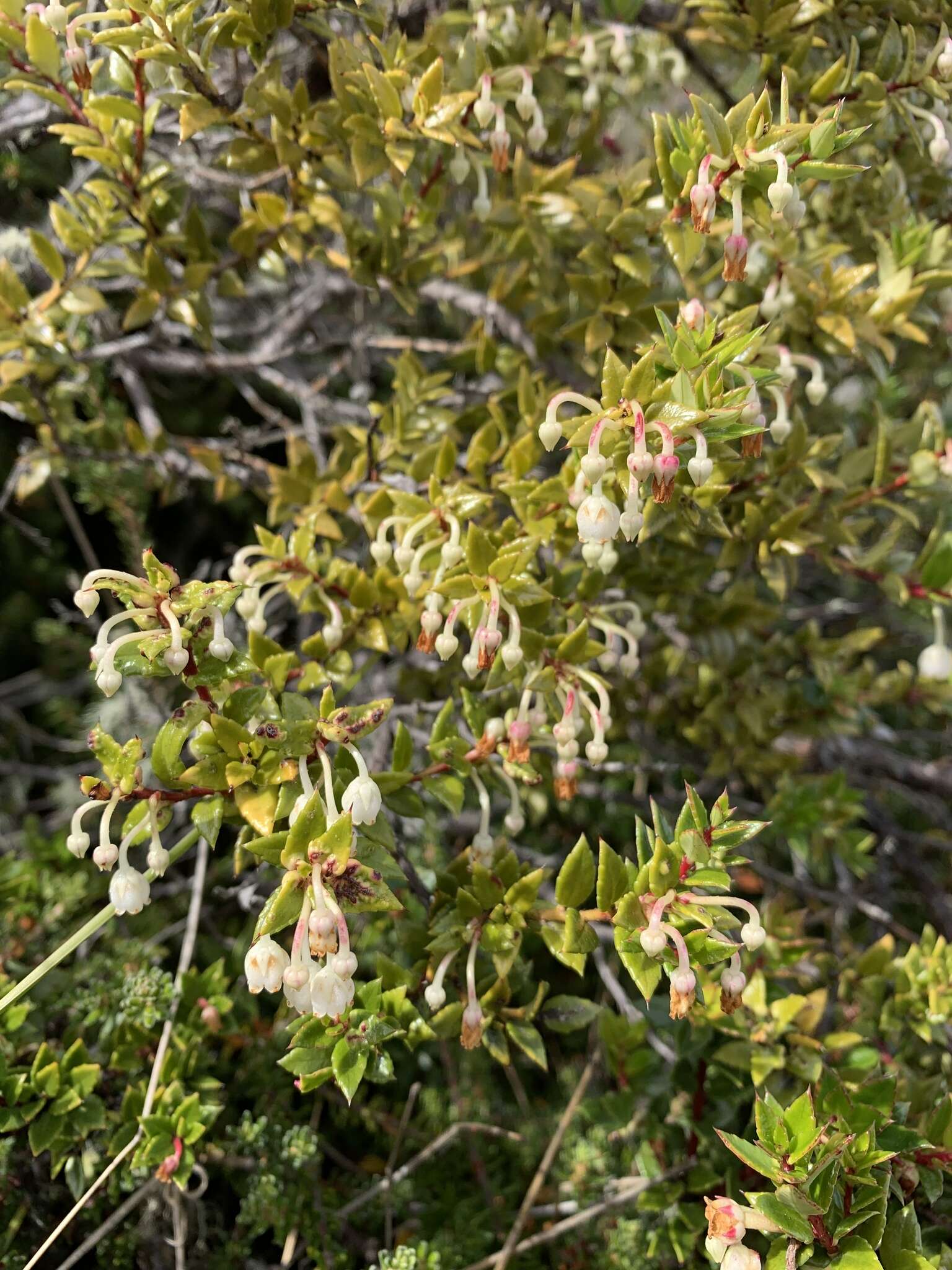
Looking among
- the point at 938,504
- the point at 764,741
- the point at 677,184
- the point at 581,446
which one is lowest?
the point at 764,741

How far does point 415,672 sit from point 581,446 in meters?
0.55

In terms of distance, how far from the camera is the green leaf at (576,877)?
937mm

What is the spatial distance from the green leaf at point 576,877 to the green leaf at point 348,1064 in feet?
0.80

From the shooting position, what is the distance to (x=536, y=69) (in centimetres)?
126

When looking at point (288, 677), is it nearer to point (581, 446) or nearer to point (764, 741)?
point (581, 446)

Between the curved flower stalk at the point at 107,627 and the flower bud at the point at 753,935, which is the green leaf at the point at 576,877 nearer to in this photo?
the flower bud at the point at 753,935

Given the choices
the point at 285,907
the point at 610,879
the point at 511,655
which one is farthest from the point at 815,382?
the point at 285,907

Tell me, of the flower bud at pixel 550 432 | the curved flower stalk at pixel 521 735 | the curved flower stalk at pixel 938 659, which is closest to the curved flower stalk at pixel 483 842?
the curved flower stalk at pixel 521 735

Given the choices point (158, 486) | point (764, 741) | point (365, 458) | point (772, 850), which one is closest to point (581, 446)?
point (365, 458)

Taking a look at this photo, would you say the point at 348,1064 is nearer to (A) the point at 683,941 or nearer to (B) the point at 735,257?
(A) the point at 683,941

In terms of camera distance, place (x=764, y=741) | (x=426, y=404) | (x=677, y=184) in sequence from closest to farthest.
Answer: (x=677, y=184) < (x=426, y=404) < (x=764, y=741)

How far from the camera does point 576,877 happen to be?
0.94m

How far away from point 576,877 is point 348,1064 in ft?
0.92

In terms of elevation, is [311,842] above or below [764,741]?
above
